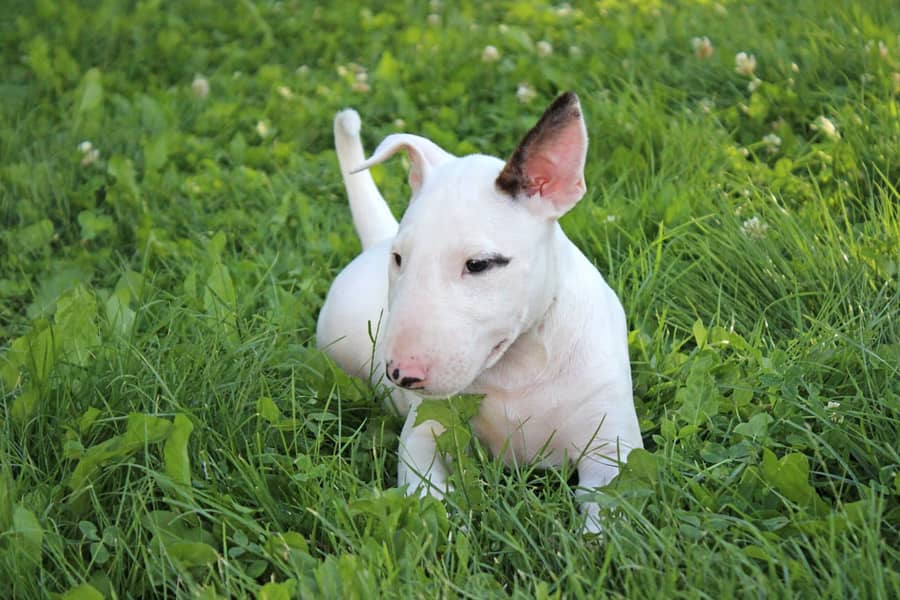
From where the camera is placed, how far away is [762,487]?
2453mm

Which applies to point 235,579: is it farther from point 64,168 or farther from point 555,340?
point 64,168

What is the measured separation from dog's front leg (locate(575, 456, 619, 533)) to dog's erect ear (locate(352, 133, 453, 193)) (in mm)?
756

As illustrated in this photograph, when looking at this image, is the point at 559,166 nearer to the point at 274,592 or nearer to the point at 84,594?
the point at 274,592

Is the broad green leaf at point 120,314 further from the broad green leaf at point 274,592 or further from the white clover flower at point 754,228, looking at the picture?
the white clover flower at point 754,228

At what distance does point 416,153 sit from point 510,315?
497 mm

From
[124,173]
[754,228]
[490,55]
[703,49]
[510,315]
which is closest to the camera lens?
[510,315]

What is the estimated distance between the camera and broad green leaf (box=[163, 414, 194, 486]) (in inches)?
A: 99.8

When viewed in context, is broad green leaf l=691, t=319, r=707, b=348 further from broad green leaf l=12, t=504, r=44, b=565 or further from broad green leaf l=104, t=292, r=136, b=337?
broad green leaf l=12, t=504, r=44, b=565

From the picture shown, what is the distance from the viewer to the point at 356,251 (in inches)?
161

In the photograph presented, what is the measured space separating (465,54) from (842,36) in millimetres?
1848

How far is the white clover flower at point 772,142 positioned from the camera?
4.32m

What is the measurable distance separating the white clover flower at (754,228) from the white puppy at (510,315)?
79 cm

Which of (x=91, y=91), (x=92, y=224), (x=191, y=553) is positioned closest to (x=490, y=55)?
(x=91, y=91)

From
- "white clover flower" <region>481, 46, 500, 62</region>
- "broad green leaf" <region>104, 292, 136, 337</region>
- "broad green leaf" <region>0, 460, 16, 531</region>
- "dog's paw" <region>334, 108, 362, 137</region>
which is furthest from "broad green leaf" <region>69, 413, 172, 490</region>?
"white clover flower" <region>481, 46, 500, 62</region>
